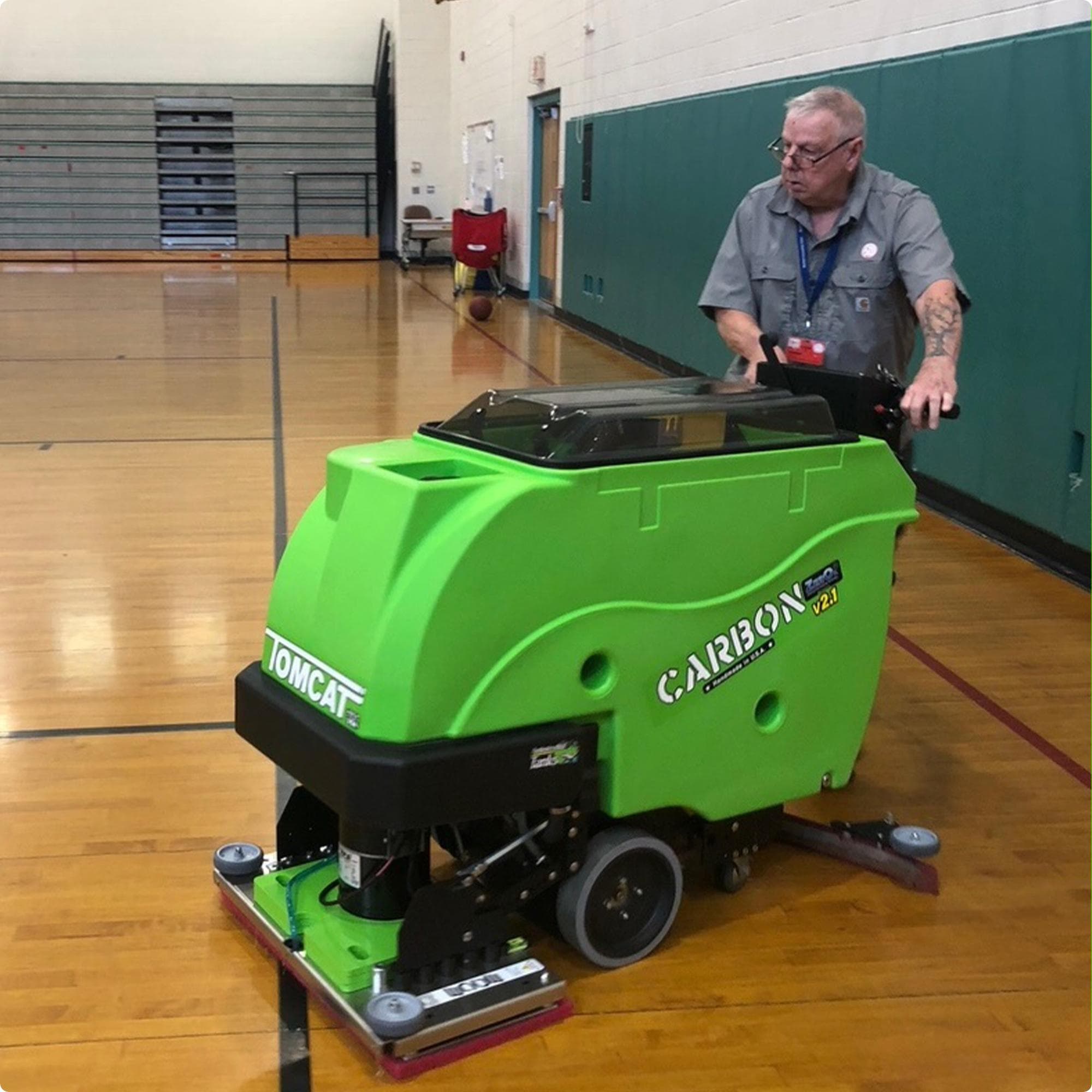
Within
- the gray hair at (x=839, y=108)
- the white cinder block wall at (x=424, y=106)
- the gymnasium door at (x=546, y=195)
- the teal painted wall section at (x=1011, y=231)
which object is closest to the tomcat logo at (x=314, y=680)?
the gray hair at (x=839, y=108)

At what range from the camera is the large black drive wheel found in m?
1.87

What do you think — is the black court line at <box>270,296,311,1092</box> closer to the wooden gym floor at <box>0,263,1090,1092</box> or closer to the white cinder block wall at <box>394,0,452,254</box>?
the wooden gym floor at <box>0,263,1090,1092</box>

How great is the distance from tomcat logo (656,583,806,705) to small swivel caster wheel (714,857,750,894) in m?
0.36

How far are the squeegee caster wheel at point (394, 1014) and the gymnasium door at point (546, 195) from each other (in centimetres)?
1024

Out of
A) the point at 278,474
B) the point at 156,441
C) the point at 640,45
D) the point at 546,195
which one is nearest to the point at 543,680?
the point at 278,474

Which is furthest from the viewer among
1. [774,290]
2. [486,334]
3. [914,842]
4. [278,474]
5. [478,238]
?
[478,238]

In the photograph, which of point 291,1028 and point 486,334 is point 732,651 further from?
point 486,334

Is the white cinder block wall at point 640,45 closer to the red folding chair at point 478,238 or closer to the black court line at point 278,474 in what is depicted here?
the red folding chair at point 478,238

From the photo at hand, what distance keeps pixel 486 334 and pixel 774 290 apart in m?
7.56

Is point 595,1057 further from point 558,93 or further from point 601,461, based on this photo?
point 558,93

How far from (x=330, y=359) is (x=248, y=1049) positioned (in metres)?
6.95

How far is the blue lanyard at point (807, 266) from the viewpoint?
8.58ft

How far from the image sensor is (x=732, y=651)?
1.96 m

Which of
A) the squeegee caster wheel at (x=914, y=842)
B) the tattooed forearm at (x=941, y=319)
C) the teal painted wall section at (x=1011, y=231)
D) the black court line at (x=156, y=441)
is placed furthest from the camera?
the black court line at (x=156, y=441)
